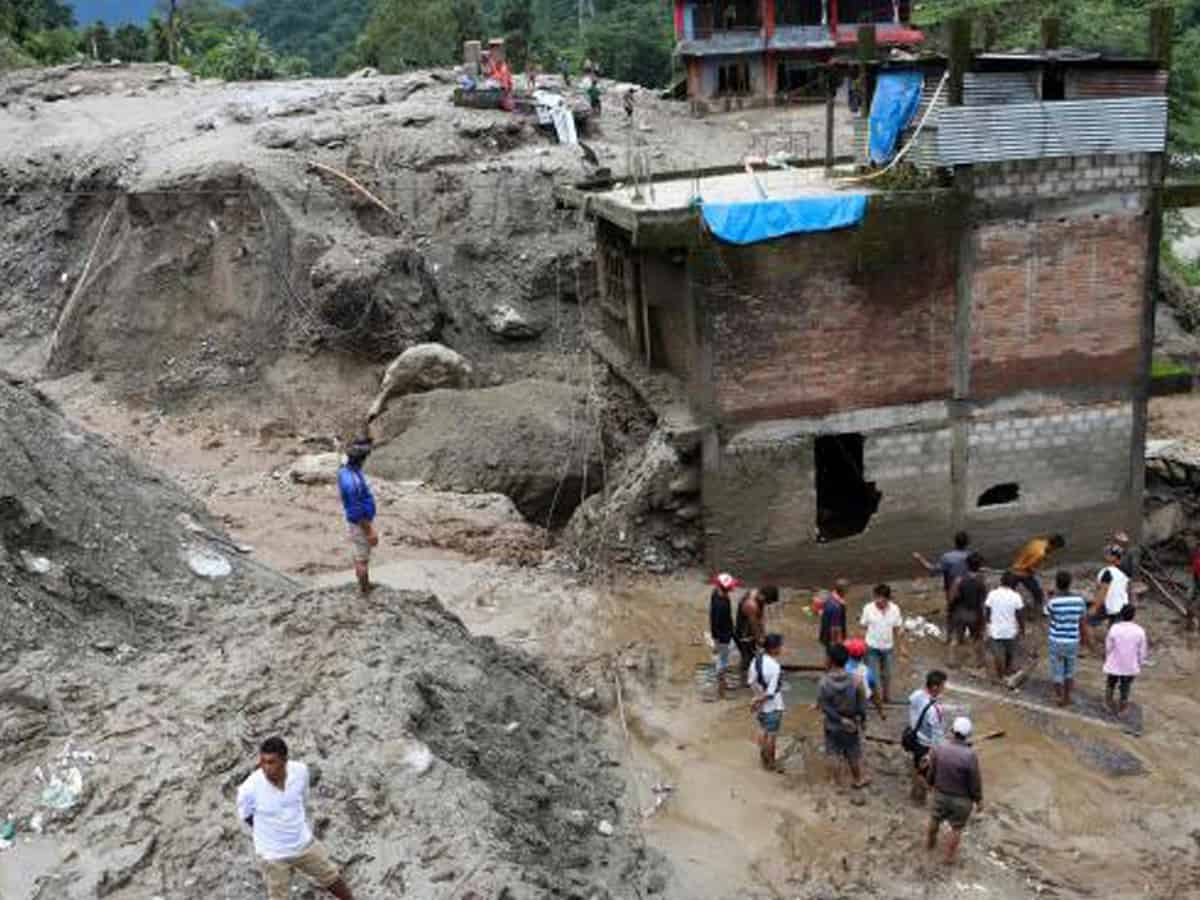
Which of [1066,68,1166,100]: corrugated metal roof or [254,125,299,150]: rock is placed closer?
[1066,68,1166,100]: corrugated metal roof

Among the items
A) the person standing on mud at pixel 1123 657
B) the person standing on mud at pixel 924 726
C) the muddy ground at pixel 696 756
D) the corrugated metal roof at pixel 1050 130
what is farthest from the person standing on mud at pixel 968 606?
the corrugated metal roof at pixel 1050 130

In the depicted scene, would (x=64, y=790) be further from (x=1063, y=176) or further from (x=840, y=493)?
(x=1063, y=176)

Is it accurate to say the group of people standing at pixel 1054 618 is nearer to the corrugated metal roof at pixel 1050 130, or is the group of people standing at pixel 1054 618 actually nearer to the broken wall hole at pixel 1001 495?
the broken wall hole at pixel 1001 495

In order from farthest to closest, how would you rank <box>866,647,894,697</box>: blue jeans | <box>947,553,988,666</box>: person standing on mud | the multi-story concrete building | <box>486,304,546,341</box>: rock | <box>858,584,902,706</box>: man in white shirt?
1. the multi-story concrete building
2. <box>486,304,546,341</box>: rock
3. <box>947,553,988,666</box>: person standing on mud
4. <box>866,647,894,697</box>: blue jeans
5. <box>858,584,902,706</box>: man in white shirt

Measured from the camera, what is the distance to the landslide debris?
8797 millimetres

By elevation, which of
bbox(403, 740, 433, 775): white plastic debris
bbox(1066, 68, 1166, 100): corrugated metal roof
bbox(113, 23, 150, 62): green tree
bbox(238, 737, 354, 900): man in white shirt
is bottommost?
bbox(403, 740, 433, 775): white plastic debris

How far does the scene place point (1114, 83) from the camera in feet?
51.6

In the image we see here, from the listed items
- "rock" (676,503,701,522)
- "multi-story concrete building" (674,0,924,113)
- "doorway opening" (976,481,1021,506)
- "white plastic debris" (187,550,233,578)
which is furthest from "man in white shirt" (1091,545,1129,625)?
"multi-story concrete building" (674,0,924,113)

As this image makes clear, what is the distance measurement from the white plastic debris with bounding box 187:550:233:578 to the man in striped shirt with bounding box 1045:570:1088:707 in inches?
351

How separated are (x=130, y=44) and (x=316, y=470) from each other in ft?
151

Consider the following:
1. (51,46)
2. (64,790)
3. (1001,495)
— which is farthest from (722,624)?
(51,46)

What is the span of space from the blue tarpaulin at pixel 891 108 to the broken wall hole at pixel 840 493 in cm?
392

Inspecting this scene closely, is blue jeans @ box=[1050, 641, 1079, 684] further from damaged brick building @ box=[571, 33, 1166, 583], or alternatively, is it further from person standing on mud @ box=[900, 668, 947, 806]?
damaged brick building @ box=[571, 33, 1166, 583]

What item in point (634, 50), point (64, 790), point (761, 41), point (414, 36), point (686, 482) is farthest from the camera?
point (634, 50)
